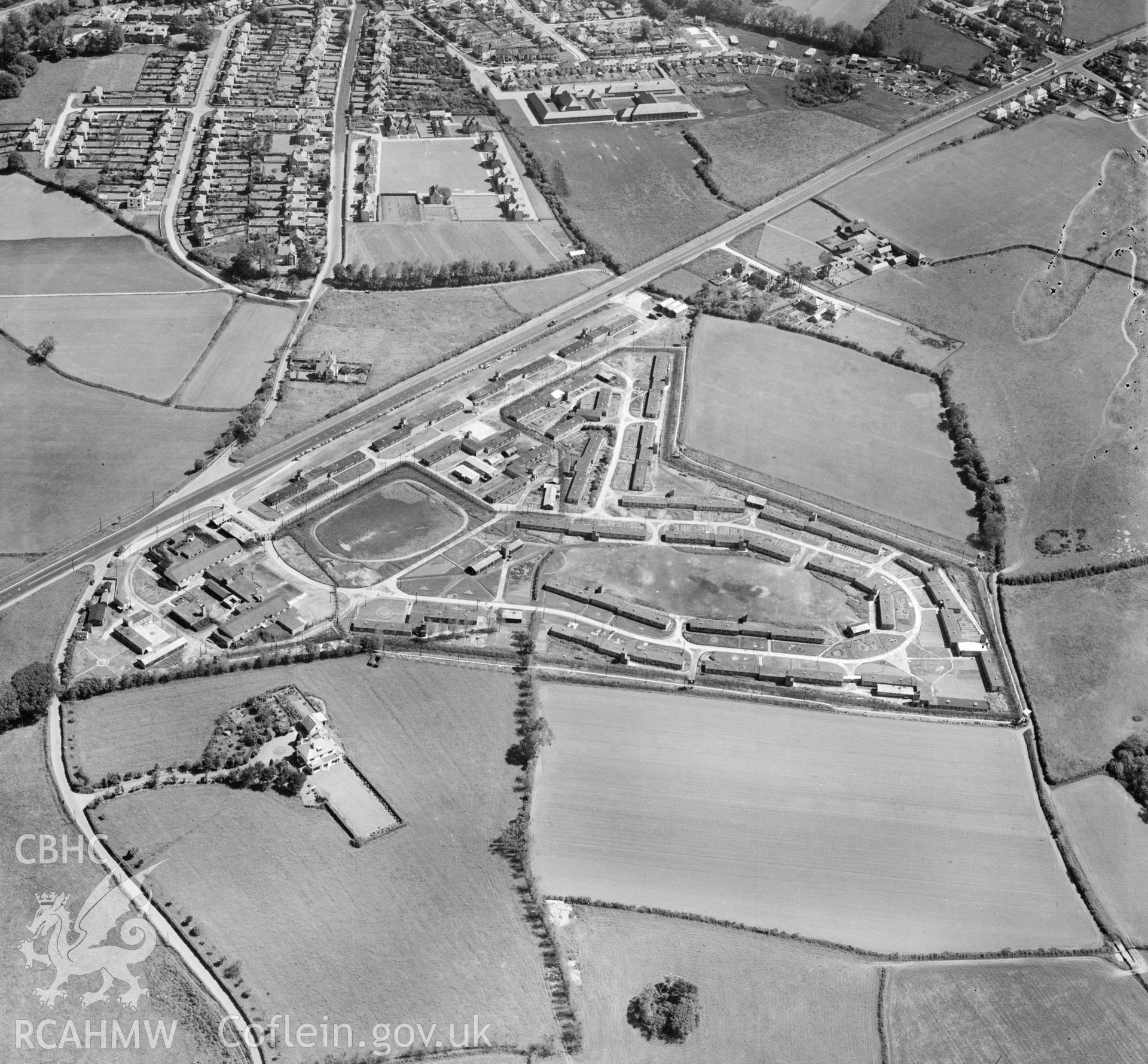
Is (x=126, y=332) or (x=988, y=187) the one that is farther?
(x=988, y=187)

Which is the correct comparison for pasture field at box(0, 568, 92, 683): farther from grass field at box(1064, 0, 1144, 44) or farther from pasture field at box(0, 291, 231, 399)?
grass field at box(1064, 0, 1144, 44)

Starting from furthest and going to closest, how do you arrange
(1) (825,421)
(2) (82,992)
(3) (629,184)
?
1. (3) (629,184)
2. (1) (825,421)
3. (2) (82,992)

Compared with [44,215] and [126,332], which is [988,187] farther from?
[44,215]

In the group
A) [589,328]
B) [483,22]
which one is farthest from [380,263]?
[483,22]

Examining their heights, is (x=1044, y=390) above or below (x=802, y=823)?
above

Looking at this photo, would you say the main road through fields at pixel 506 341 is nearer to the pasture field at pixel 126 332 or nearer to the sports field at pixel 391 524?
the sports field at pixel 391 524

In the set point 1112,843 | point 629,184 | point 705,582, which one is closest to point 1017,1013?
point 1112,843
